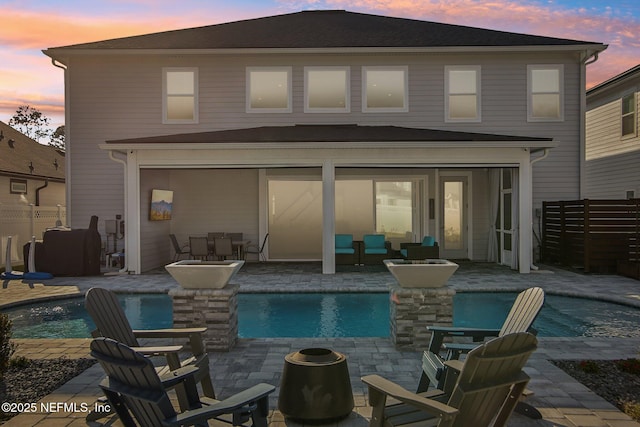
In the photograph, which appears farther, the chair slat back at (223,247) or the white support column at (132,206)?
the chair slat back at (223,247)

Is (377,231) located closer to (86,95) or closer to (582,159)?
(582,159)

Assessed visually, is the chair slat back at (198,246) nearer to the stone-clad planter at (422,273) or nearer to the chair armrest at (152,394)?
the stone-clad planter at (422,273)

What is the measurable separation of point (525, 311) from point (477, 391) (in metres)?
1.65

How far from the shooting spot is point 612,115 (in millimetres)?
17453

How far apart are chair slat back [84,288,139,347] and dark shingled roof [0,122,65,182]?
1710 cm

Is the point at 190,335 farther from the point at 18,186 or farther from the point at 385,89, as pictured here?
the point at 18,186

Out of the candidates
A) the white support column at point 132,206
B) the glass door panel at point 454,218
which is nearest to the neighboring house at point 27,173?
the white support column at point 132,206

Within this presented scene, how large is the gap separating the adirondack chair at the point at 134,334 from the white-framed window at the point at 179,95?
11196 millimetres

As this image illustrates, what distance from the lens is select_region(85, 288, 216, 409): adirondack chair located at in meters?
4.09

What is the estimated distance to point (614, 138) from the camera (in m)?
17.3

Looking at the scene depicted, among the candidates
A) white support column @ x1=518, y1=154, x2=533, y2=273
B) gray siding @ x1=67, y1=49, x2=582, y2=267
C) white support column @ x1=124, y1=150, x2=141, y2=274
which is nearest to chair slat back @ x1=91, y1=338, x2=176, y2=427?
white support column @ x1=124, y1=150, x2=141, y2=274

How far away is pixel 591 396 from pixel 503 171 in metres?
10.9

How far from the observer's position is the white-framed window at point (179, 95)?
15.0 meters

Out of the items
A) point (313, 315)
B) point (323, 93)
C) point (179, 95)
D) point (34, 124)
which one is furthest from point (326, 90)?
point (34, 124)
